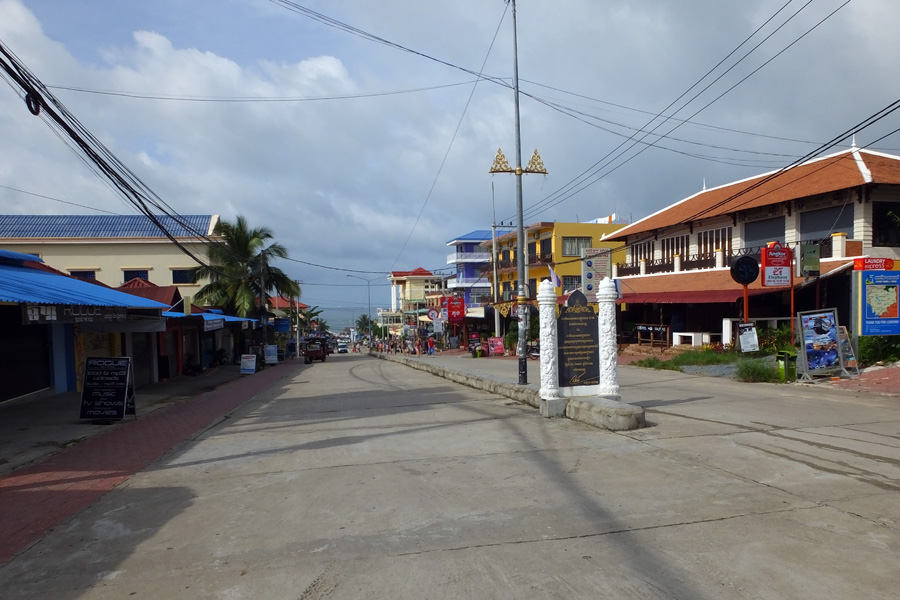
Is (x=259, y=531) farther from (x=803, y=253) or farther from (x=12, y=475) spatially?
(x=803, y=253)

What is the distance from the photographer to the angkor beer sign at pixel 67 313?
11.2 m

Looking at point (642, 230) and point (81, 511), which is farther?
point (642, 230)

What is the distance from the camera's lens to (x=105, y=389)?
Result: 1283 cm

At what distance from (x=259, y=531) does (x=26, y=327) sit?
13.9 m

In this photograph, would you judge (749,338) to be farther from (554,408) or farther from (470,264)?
(470,264)

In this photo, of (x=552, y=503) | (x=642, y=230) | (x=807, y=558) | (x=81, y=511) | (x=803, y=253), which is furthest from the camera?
(x=642, y=230)

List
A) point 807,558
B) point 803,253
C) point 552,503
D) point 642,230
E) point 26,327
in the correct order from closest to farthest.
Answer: point 807,558, point 552,503, point 26,327, point 803,253, point 642,230

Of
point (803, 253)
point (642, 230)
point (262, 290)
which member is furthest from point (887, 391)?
point (262, 290)

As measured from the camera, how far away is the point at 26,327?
16141 mm

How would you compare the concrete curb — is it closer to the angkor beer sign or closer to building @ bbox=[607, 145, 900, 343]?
the angkor beer sign

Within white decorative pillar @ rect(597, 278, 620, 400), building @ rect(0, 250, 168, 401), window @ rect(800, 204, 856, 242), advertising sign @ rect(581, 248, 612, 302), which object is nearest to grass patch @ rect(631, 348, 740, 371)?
advertising sign @ rect(581, 248, 612, 302)

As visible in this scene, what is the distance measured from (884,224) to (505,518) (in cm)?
2398

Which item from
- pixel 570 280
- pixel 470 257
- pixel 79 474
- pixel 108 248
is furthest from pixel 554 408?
pixel 470 257

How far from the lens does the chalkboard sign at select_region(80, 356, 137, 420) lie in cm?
1273
